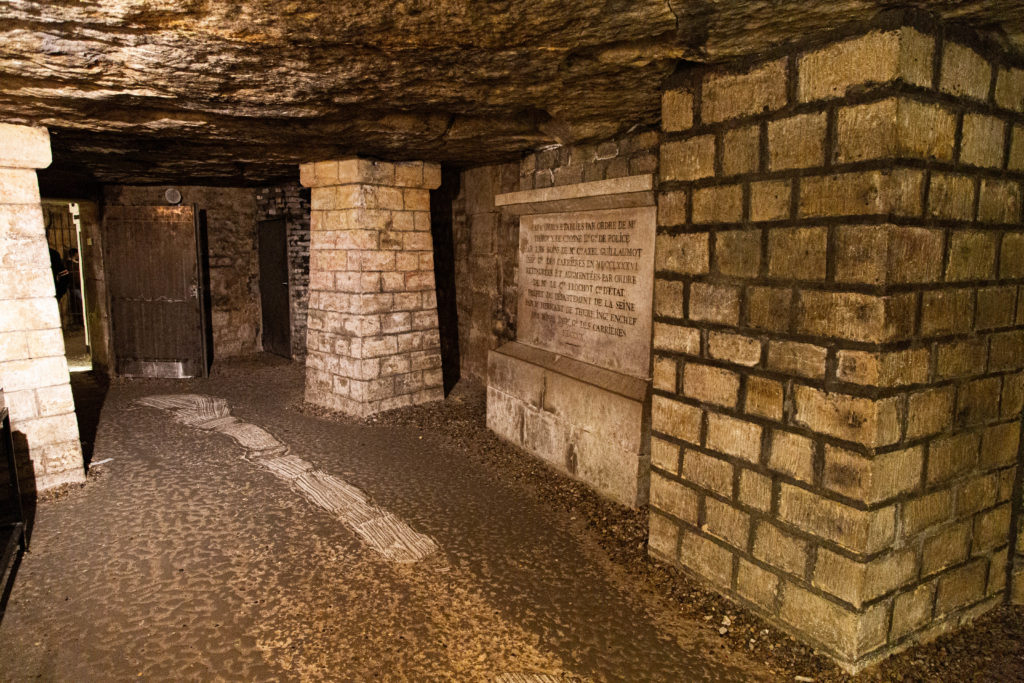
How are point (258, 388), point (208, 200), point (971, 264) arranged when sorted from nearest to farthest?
point (971, 264), point (258, 388), point (208, 200)

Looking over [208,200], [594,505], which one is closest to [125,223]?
[208,200]

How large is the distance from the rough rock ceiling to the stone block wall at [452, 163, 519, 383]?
1.43m

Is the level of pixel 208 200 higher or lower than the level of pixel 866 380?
higher

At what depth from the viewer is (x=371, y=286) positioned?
5.82m

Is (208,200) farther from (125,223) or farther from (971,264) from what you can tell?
(971,264)

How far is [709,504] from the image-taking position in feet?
9.37

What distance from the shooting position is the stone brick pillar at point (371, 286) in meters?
5.76

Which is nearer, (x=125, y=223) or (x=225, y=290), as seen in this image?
(x=125, y=223)

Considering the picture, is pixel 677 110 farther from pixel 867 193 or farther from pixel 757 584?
pixel 757 584

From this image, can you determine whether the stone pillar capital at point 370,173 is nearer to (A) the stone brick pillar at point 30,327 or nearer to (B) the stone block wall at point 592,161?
(B) the stone block wall at point 592,161

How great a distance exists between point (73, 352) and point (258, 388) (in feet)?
15.8

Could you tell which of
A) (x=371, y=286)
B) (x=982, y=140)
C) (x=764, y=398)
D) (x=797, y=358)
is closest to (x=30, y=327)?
(x=371, y=286)

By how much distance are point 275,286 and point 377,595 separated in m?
6.90

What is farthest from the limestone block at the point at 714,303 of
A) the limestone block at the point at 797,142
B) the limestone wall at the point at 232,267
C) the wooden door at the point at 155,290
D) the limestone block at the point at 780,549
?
the limestone wall at the point at 232,267
